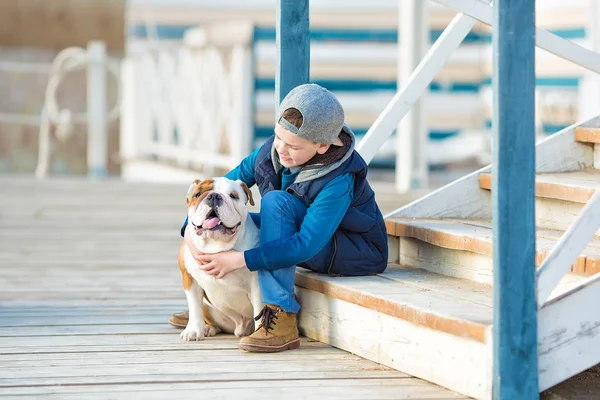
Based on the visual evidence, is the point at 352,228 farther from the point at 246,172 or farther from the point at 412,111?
the point at 412,111

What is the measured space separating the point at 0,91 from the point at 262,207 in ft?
56.5

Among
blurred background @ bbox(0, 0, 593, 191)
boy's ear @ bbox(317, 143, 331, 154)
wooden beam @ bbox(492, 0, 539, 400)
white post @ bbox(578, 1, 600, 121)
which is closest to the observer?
wooden beam @ bbox(492, 0, 539, 400)

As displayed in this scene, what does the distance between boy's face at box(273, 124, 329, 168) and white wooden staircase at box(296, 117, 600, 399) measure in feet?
1.11

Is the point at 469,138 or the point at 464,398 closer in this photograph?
the point at 464,398

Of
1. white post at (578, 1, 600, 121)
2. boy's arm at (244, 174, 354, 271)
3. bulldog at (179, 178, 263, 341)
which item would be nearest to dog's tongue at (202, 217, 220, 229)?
bulldog at (179, 178, 263, 341)

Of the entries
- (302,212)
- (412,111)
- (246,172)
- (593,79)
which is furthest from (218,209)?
(412,111)

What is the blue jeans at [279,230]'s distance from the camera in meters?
2.83

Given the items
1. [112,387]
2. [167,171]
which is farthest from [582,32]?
[112,387]

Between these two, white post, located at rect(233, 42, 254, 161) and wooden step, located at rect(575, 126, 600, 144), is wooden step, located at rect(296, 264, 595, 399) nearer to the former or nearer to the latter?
wooden step, located at rect(575, 126, 600, 144)

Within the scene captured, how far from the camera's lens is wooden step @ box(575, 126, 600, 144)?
3449 millimetres

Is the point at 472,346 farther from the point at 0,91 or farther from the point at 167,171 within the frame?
the point at 0,91

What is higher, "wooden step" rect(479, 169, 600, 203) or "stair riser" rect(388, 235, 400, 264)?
"wooden step" rect(479, 169, 600, 203)

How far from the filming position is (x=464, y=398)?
7.89 ft

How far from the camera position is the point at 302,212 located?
9.43 ft
